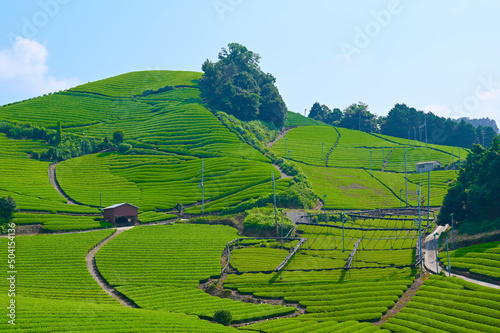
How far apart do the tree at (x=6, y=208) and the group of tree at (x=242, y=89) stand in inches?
3042

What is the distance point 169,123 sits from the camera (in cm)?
13038

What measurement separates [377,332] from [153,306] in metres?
19.9

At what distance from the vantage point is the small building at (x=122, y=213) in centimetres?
7762

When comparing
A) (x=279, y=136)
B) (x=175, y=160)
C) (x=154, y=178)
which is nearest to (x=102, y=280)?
(x=154, y=178)

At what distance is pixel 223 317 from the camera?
4147 centimetres

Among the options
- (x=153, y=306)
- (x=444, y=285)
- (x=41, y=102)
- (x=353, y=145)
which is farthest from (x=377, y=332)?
(x=41, y=102)

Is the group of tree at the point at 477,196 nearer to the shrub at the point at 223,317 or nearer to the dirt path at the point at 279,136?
the shrub at the point at 223,317

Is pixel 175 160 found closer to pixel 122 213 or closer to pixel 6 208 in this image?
pixel 122 213

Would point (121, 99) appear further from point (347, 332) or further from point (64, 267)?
point (347, 332)

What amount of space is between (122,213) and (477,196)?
50.6m

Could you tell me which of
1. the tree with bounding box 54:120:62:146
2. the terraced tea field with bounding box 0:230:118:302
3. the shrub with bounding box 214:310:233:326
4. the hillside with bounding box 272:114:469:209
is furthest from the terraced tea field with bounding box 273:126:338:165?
the shrub with bounding box 214:310:233:326

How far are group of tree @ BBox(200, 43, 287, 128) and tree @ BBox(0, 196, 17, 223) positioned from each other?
7727 centimetres

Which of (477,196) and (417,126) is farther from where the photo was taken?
(417,126)

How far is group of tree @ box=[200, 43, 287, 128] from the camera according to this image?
142 meters
